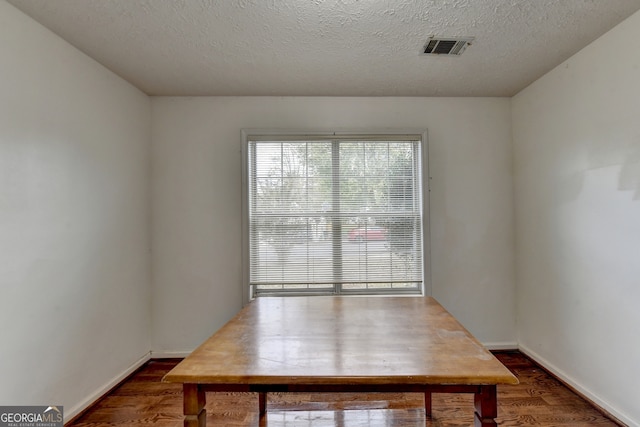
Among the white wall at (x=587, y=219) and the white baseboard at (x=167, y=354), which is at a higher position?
the white wall at (x=587, y=219)

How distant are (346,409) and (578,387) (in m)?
1.77

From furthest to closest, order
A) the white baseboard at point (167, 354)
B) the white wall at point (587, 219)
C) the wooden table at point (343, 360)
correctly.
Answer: the white baseboard at point (167, 354) → the white wall at point (587, 219) → the wooden table at point (343, 360)

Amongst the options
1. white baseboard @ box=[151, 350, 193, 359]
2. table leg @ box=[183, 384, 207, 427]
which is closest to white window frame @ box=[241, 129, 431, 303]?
white baseboard @ box=[151, 350, 193, 359]

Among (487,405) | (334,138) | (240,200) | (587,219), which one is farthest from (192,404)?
(587,219)

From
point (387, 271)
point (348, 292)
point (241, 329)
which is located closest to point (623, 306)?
point (387, 271)

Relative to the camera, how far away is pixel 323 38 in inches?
80.0

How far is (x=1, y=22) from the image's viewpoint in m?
1.66

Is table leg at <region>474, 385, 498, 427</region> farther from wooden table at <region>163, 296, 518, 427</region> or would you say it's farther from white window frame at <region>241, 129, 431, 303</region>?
white window frame at <region>241, 129, 431, 303</region>

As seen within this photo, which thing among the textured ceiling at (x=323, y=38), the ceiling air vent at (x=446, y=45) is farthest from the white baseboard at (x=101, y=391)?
the ceiling air vent at (x=446, y=45)

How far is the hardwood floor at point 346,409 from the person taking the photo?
204 centimetres

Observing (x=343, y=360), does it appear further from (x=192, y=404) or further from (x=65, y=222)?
(x=65, y=222)

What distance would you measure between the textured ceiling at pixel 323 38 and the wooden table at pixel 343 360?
1.79 m

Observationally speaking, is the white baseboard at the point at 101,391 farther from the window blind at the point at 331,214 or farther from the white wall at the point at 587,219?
the white wall at the point at 587,219

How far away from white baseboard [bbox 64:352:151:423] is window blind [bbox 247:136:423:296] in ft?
3.89
